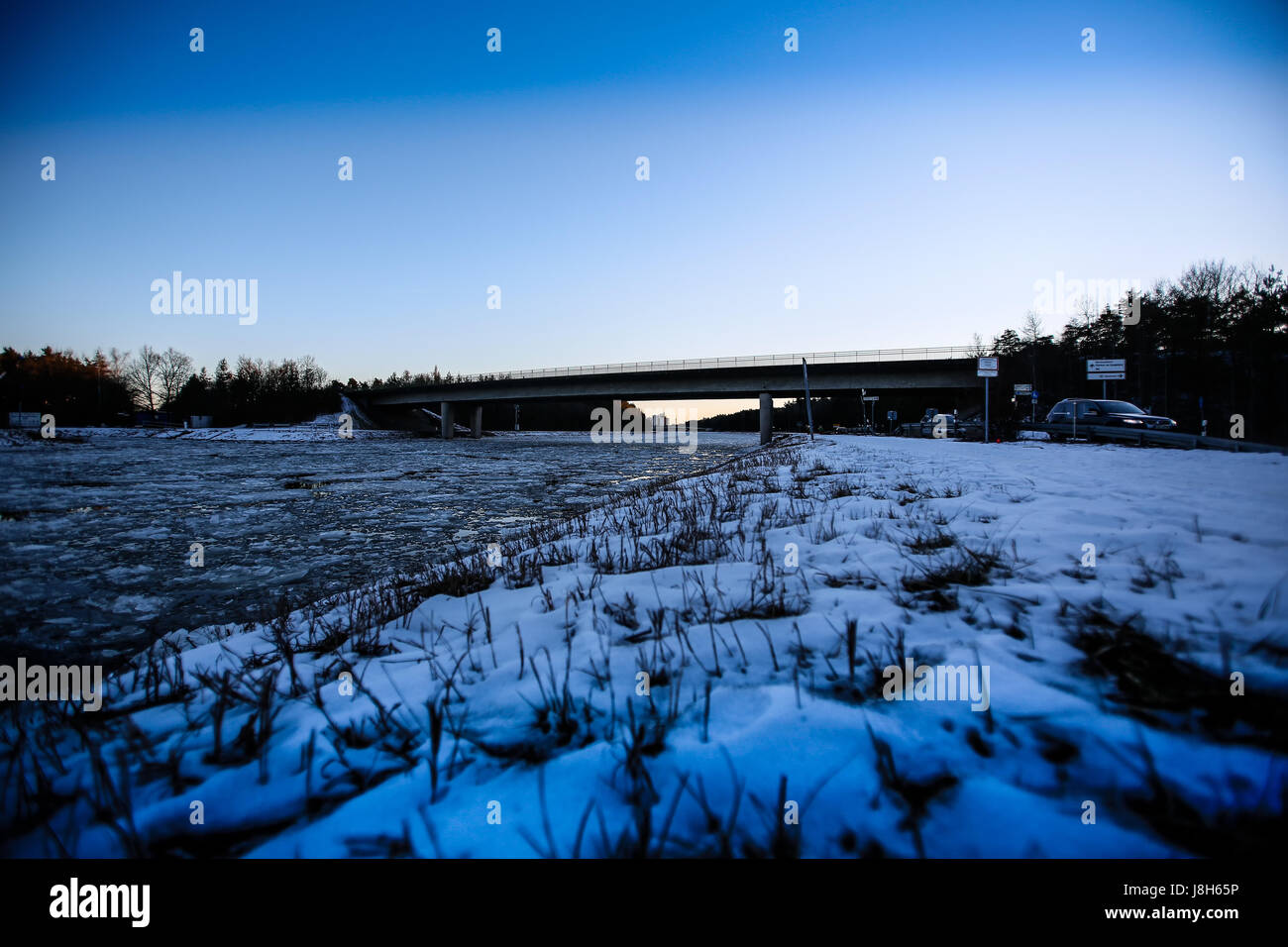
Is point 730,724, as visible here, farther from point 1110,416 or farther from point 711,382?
point 711,382

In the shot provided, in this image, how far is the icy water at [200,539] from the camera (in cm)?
435

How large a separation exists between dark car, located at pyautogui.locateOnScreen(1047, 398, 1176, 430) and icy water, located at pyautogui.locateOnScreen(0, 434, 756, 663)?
1833 centimetres

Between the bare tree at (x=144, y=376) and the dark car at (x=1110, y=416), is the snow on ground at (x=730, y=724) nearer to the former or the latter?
the dark car at (x=1110, y=416)

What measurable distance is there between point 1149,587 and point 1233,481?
6007 millimetres

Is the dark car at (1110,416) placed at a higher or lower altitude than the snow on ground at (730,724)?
higher

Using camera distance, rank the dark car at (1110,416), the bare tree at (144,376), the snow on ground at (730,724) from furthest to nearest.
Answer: the bare tree at (144,376) → the dark car at (1110,416) → the snow on ground at (730,724)

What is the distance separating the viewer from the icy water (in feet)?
14.3

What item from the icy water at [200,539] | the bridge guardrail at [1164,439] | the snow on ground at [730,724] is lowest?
the icy water at [200,539]

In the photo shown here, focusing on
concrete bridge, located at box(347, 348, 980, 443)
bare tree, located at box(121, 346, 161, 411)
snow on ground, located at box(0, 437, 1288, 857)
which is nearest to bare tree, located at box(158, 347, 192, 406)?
bare tree, located at box(121, 346, 161, 411)

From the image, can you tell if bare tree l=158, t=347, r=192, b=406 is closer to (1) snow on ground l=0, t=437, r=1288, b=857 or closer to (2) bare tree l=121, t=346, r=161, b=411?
(2) bare tree l=121, t=346, r=161, b=411

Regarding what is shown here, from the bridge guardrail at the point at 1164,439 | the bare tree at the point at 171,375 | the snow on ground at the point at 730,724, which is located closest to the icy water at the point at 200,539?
the snow on ground at the point at 730,724

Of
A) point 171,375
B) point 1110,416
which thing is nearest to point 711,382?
point 1110,416

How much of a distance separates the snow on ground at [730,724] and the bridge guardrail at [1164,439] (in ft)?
55.9

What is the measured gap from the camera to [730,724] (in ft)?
5.37
